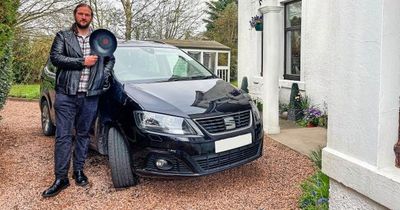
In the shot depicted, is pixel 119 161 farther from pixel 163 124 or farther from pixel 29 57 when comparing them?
pixel 29 57

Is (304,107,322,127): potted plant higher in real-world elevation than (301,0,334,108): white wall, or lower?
lower

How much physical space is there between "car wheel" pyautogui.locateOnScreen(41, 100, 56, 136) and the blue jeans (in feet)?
7.66

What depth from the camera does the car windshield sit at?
4211 mm

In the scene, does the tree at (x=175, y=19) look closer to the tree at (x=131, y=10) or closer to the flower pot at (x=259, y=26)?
the tree at (x=131, y=10)

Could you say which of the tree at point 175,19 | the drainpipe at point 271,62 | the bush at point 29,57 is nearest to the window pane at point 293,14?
the drainpipe at point 271,62

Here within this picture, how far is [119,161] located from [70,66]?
104 centimetres

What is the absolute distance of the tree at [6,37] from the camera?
4.25 meters

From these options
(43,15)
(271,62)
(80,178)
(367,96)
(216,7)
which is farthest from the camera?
(216,7)

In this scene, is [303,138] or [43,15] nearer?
[303,138]

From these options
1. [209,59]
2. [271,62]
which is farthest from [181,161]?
[209,59]

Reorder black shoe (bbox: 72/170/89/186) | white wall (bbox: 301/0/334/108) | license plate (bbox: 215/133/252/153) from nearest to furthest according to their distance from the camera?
license plate (bbox: 215/133/252/153) < black shoe (bbox: 72/170/89/186) < white wall (bbox: 301/0/334/108)

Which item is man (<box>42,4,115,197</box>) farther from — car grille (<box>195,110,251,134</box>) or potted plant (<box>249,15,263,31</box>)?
potted plant (<box>249,15,263,31</box>)

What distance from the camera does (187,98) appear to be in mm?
3561

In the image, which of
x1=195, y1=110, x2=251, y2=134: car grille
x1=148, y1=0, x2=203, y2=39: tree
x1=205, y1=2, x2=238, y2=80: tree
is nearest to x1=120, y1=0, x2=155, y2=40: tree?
x1=148, y1=0, x2=203, y2=39: tree
